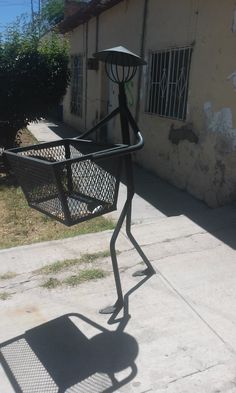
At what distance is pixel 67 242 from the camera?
4.05 m

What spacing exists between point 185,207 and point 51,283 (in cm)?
264

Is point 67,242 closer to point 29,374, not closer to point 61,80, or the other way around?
point 29,374

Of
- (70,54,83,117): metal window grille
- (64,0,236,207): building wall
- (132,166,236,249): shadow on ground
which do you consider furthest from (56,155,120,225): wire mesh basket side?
(70,54,83,117): metal window grille

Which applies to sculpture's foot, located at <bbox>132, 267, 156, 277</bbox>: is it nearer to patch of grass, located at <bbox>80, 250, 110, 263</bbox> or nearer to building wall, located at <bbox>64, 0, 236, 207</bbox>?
patch of grass, located at <bbox>80, 250, 110, 263</bbox>

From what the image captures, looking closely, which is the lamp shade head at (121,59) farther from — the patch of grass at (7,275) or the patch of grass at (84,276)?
the patch of grass at (7,275)

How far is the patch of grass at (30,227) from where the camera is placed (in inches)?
185

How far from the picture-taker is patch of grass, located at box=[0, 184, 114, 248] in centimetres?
470

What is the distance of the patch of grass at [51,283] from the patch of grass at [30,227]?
1.22 meters

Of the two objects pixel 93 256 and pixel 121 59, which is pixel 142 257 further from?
pixel 121 59

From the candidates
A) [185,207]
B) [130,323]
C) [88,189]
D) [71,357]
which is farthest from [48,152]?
[185,207]

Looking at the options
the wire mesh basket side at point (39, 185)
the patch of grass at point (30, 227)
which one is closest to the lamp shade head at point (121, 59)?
the wire mesh basket side at point (39, 185)

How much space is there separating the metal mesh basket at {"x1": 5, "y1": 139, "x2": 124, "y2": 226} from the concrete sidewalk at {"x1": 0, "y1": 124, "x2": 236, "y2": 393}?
0.69 meters

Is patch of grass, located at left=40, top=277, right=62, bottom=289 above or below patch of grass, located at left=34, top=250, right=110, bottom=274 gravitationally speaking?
below

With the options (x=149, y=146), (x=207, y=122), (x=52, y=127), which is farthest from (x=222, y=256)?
(x=52, y=127)
